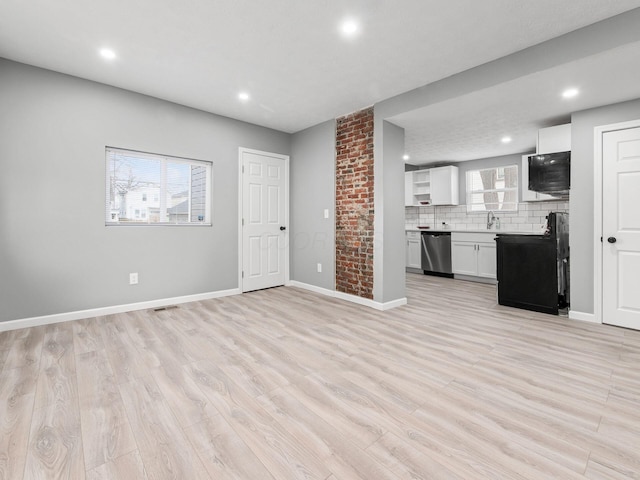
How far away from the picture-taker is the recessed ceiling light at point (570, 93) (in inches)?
117

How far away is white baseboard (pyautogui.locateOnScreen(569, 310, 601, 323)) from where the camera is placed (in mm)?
3378

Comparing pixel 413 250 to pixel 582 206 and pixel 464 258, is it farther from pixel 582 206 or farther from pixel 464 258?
pixel 582 206

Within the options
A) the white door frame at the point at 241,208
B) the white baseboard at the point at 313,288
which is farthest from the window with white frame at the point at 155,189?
the white baseboard at the point at 313,288

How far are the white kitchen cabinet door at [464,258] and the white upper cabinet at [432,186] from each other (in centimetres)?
115

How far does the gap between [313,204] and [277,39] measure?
2608 mm

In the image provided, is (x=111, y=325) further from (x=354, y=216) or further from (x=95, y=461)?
(x=354, y=216)

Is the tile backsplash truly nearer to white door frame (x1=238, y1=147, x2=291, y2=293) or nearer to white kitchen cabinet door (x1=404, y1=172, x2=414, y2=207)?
white kitchen cabinet door (x1=404, y1=172, x2=414, y2=207)

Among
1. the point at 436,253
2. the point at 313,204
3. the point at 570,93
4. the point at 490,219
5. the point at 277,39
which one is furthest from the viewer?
the point at 436,253

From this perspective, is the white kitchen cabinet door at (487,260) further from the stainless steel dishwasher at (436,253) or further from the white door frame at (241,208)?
the white door frame at (241,208)

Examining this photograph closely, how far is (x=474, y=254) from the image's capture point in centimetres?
Answer: 577

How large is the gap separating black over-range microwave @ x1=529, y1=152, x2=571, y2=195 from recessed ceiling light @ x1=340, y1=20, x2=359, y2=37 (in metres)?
2.93

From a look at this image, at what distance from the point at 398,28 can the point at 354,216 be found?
2330 mm

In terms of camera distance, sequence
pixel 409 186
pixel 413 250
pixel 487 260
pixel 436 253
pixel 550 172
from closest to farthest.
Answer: pixel 550 172
pixel 487 260
pixel 436 253
pixel 413 250
pixel 409 186

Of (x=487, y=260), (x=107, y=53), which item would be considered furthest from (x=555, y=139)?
(x=107, y=53)
